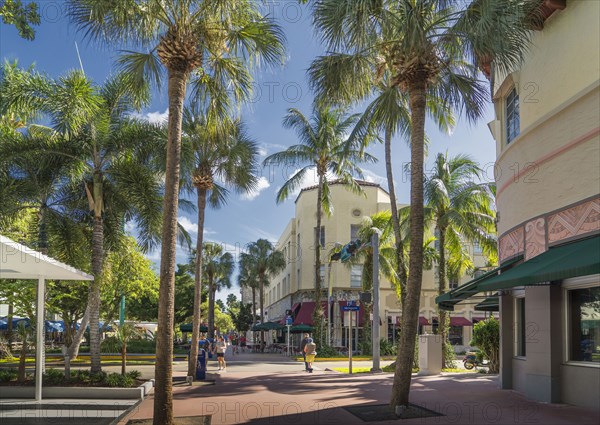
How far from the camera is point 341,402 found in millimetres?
Answer: 13305

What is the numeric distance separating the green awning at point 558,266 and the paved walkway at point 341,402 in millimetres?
2477

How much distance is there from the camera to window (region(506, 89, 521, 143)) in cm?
1550

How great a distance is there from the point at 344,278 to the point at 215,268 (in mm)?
17114

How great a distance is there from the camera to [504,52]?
1073 cm

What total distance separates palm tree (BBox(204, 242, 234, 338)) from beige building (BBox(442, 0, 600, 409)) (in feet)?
151

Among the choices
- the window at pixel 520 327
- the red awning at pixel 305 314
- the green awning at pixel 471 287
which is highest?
the green awning at pixel 471 287

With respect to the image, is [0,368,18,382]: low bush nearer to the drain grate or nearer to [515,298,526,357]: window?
the drain grate

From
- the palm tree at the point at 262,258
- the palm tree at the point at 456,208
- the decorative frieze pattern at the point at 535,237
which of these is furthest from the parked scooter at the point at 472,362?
the palm tree at the point at 262,258

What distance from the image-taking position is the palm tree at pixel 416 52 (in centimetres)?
1104

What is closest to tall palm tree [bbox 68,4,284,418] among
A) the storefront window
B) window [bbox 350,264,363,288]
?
window [bbox 350,264,363,288]

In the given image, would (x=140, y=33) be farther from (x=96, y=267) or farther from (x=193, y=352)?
(x=193, y=352)

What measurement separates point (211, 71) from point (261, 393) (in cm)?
832

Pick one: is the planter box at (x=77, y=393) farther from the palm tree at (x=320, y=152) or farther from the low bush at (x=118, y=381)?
the palm tree at (x=320, y=152)

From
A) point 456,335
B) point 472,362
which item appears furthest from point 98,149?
point 456,335
